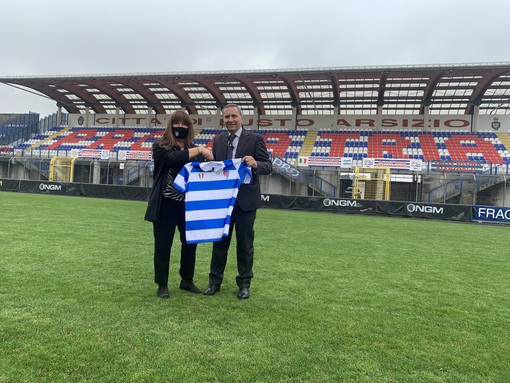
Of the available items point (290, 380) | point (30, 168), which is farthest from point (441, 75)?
point (30, 168)

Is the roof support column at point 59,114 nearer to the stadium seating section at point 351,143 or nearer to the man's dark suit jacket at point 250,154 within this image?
the stadium seating section at point 351,143

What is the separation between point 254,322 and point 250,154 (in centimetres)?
162

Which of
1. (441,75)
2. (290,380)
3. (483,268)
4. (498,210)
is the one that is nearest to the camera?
(290,380)

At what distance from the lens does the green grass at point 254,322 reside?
2039 mm

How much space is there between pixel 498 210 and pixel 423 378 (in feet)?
53.3

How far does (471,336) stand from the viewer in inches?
105

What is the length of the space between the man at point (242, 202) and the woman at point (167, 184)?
36 cm

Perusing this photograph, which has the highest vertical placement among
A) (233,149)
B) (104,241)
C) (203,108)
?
(203,108)

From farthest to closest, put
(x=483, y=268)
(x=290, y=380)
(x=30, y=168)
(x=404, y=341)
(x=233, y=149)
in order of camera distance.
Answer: (x=30, y=168) < (x=483, y=268) < (x=233, y=149) < (x=404, y=341) < (x=290, y=380)

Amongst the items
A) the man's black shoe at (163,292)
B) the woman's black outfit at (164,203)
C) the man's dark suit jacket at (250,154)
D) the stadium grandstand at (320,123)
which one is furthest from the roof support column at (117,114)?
the man's black shoe at (163,292)

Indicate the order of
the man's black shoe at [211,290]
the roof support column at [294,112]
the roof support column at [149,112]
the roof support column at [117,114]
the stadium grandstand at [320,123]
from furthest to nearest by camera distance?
the roof support column at [117,114], the roof support column at [149,112], the roof support column at [294,112], the stadium grandstand at [320,123], the man's black shoe at [211,290]

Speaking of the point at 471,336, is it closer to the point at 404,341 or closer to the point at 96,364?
the point at 404,341

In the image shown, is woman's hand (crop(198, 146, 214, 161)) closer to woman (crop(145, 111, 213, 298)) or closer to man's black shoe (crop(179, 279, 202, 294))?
woman (crop(145, 111, 213, 298))

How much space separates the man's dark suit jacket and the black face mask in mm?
392
